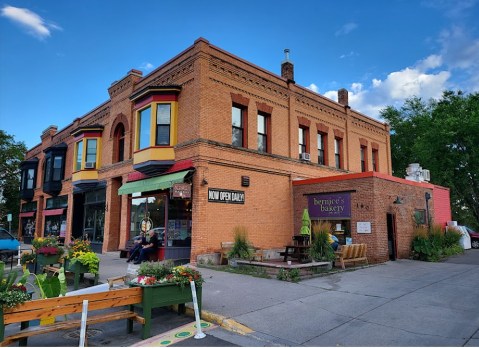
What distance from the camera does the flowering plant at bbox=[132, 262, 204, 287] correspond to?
6766 millimetres

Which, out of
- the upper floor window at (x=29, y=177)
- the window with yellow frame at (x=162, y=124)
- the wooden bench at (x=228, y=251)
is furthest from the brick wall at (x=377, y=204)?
the upper floor window at (x=29, y=177)

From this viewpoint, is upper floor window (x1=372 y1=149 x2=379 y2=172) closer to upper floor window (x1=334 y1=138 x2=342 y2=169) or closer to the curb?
upper floor window (x1=334 y1=138 x2=342 y2=169)

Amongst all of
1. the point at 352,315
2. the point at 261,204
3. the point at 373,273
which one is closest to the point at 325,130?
the point at 261,204

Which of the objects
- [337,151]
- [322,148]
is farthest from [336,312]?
[337,151]

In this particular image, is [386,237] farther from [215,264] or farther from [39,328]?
[39,328]

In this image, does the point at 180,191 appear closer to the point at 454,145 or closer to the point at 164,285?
the point at 164,285

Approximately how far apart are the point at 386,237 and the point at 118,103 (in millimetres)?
15727

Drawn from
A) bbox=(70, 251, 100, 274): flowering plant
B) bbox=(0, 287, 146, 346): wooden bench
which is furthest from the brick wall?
bbox=(0, 287, 146, 346): wooden bench

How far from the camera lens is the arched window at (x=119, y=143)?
811 inches

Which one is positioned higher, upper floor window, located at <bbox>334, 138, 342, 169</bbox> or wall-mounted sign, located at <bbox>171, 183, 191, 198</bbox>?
upper floor window, located at <bbox>334, 138, 342, 169</bbox>

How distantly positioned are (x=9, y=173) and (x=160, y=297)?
136 ft

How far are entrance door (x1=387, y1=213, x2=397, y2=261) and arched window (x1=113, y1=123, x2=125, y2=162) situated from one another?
14.5 meters

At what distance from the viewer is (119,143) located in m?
20.9

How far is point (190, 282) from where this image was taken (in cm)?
688
